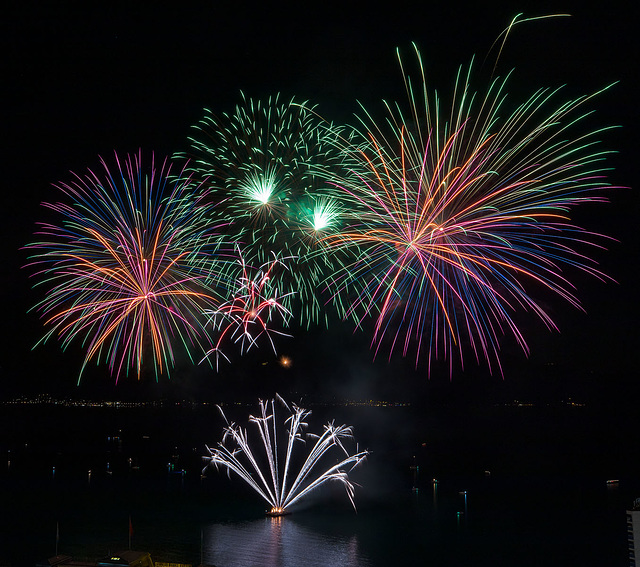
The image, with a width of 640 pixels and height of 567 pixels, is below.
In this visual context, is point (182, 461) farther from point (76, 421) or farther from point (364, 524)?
point (76, 421)

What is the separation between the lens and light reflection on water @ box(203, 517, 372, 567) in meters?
44.1

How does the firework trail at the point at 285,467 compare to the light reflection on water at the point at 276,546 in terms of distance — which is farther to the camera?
the firework trail at the point at 285,467

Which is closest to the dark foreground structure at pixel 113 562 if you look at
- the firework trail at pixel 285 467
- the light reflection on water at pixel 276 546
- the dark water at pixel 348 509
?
the firework trail at pixel 285 467

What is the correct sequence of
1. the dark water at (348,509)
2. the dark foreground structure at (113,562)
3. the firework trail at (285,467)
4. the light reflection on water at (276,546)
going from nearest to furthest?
the dark foreground structure at (113,562) → the light reflection on water at (276,546) → the dark water at (348,509) → the firework trail at (285,467)

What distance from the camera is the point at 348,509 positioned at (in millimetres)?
62906

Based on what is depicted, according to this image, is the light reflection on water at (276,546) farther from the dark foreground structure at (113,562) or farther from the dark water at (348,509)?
the dark foreground structure at (113,562)

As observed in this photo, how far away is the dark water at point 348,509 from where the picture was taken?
47562 mm

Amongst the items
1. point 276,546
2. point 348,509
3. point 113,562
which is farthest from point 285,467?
point 113,562

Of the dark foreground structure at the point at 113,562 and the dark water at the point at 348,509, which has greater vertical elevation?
the dark foreground structure at the point at 113,562

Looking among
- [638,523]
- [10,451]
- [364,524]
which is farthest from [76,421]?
[638,523]

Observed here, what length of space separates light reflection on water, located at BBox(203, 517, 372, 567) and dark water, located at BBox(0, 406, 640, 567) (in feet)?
0.50

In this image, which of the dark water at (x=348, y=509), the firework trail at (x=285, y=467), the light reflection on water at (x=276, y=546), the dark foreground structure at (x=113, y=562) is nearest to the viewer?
the dark foreground structure at (x=113, y=562)

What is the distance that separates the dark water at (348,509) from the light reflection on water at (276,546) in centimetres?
15

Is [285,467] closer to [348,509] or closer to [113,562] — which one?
[348,509]
